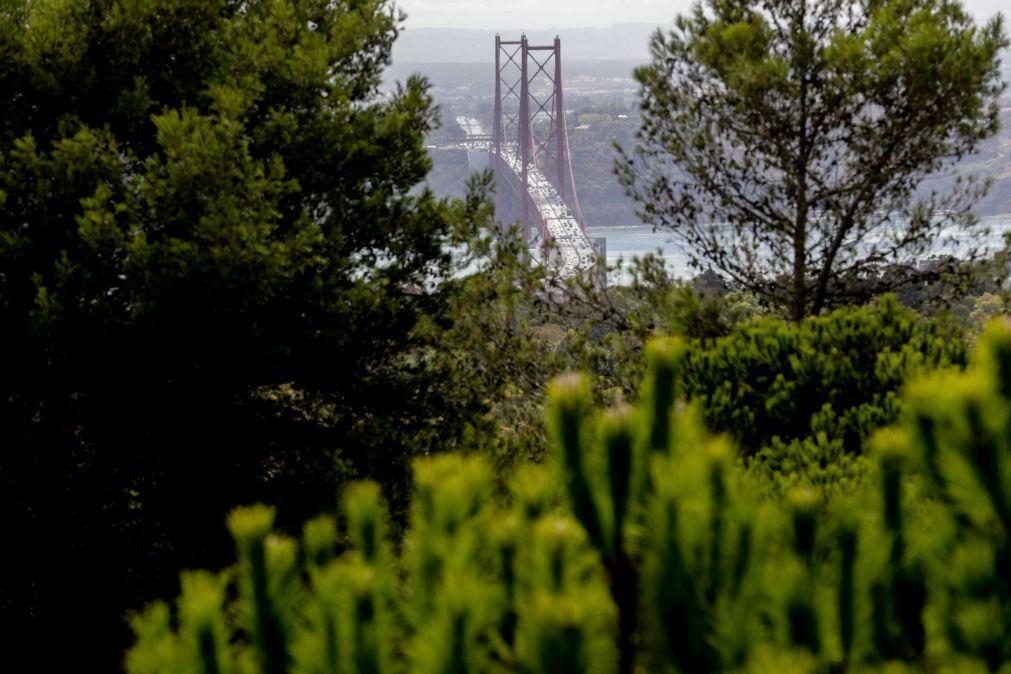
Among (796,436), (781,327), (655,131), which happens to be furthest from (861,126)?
(796,436)

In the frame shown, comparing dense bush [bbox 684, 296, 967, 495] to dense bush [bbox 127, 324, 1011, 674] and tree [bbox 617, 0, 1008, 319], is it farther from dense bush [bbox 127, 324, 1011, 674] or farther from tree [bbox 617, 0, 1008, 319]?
tree [bbox 617, 0, 1008, 319]

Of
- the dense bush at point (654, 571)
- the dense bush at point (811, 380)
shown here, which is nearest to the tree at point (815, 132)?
the dense bush at point (811, 380)

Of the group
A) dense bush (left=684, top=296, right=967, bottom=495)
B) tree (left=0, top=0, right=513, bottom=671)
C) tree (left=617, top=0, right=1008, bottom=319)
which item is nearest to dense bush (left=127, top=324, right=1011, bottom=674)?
dense bush (left=684, top=296, right=967, bottom=495)

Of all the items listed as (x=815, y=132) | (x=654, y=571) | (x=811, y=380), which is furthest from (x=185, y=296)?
(x=654, y=571)

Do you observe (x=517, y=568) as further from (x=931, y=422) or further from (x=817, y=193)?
(x=817, y=193)

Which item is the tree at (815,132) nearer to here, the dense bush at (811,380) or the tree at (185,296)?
the tree at (185,296)

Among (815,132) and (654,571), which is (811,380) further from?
(815,132)

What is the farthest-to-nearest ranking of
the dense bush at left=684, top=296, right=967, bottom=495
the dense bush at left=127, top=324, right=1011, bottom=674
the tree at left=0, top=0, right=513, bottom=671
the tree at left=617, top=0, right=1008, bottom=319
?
1. the tree at left=617, top=0, right=1008, bottom=319
2. the tree at left=0, top=0, right=513, bottom=671
3. the dense bush at left=684, top=296, right=967, bottom=495
4. the dense bush at left=127, top=324, right=1011, bottom=674
